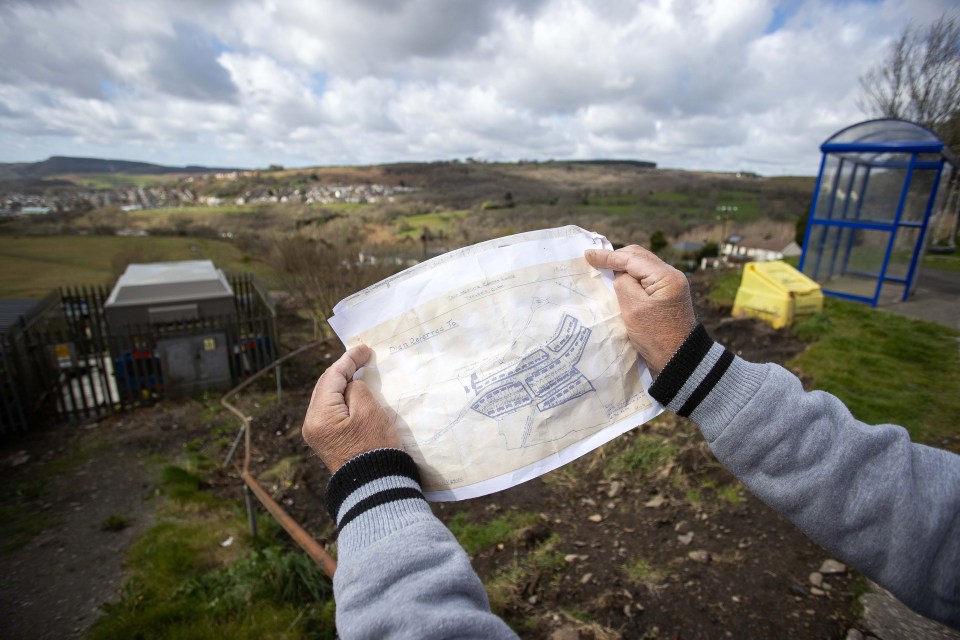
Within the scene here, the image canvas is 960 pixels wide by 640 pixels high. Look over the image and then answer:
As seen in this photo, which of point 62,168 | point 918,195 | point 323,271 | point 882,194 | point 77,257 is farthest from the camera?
point 62,168

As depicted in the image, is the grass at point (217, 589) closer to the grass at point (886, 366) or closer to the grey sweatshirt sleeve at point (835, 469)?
the grey sweatshirt sleeve at point (835, 469)

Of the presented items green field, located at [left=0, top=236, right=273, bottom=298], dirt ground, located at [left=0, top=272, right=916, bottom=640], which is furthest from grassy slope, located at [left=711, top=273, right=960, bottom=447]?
green field, located at [left=0, top=236, right=273, bottom=298]

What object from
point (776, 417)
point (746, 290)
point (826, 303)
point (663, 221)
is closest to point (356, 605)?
point (776, 417)

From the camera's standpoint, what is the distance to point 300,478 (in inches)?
211

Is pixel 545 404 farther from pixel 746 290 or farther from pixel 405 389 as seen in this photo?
pixel 746 290

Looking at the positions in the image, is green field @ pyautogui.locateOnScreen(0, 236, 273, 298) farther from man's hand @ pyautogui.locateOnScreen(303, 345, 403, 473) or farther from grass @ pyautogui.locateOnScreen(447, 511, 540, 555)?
man's hand @ pyautogui.locateOnScreen(303, 345, 403, 473)

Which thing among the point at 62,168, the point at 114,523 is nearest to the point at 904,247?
the point at 114,523

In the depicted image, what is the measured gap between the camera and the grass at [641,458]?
14.0 feet

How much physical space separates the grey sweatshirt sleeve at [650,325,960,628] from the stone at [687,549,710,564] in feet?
7.37

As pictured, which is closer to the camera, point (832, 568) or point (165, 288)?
point (832, 568)

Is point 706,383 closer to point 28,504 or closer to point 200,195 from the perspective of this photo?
point 28,504

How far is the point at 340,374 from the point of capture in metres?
1.22

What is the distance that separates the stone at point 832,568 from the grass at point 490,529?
195cm

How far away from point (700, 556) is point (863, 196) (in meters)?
9.54
